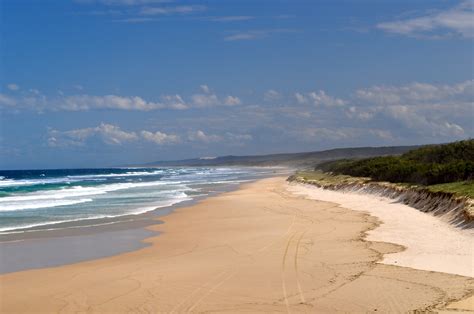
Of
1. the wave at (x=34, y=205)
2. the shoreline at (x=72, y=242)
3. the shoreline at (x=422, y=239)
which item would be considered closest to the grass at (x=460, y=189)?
the shoreline at (x=422, y=239)

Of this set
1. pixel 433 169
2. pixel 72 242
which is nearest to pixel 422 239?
pixel 72 242

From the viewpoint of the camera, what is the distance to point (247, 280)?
1227cm

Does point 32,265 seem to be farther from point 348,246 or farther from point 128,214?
point 128,214

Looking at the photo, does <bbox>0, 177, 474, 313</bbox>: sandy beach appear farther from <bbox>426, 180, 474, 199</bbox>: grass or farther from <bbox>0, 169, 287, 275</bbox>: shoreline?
<bbox>426, 180, 474, 199</bbox>: grass

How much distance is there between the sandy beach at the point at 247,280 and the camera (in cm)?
1032

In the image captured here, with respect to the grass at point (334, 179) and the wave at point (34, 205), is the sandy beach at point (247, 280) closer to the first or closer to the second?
the wave at point (34, 205)

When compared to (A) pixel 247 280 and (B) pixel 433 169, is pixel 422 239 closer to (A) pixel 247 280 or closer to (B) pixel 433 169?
(A) pixel 247 280

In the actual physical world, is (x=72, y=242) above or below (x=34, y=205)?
below

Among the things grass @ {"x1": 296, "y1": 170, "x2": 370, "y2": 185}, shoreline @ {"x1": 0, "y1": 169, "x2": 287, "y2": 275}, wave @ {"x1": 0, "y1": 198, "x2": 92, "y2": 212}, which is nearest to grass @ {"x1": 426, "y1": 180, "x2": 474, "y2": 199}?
shoreline @ {"x1": 0, "y1": 169, "x2": 287, "y2": 275}

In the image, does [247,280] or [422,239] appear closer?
[247,280]

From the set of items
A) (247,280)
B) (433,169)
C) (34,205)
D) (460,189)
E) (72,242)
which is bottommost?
(247,280)

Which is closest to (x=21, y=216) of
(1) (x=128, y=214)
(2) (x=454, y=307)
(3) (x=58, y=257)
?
(1) (x=128, y=214)

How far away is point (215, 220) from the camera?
83.5ft

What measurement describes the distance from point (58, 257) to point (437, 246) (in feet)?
33.6
